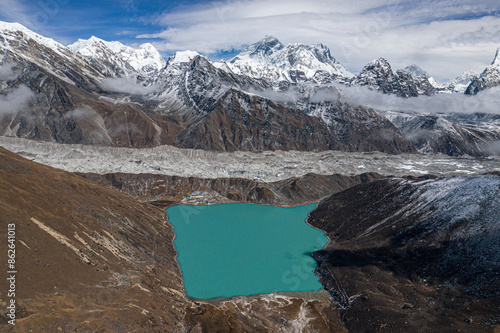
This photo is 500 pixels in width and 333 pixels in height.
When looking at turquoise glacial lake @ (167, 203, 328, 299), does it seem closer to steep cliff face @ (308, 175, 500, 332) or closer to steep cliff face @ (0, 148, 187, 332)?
steep cliff face @ (308, 175, 500, 332)

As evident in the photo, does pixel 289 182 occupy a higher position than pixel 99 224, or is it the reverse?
pixel 99 224

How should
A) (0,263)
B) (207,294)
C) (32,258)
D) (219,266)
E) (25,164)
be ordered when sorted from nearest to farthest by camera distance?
(0,263) → (32,258) → (207,294) → (25,164) → (219,266)

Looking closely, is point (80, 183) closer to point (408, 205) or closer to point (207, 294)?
point (207, 294)

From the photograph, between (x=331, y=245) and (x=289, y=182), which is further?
(x=289, y=182)

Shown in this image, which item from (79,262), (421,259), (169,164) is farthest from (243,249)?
(169,164)

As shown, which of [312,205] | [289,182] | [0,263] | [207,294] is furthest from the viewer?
[289,182]

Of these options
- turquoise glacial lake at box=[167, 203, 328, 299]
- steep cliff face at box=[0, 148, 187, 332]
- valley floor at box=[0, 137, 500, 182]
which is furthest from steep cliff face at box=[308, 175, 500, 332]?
valley floor at box=[0, 137, 500, 182]

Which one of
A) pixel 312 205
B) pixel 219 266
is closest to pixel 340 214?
pixel 312 205
